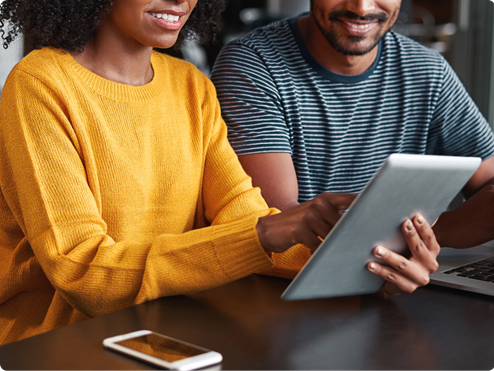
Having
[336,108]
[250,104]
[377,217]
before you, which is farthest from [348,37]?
[377,217]

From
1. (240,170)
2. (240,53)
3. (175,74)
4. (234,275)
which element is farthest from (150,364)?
(240,53)

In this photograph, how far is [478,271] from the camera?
94 centimetres

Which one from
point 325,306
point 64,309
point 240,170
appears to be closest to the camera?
point 325,306

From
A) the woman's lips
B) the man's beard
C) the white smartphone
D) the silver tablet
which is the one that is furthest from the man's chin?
the white smartphone

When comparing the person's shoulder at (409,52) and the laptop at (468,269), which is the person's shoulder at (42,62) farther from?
the person's shoulder at (409,52)

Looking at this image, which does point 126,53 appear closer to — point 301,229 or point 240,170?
point 240,170

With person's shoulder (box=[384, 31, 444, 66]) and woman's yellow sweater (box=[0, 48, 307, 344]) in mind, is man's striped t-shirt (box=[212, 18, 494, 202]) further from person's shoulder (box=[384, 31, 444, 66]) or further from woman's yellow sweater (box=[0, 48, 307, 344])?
woman's yellow sweater (box=[0, 48, 307, 344])

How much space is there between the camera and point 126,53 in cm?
111

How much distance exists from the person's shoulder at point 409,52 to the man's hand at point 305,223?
81 centimetres

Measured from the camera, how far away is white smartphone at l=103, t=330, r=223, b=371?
23.4 inches

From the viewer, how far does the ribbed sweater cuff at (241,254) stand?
2.78 ft

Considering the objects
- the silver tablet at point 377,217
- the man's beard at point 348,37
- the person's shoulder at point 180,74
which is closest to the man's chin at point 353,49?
the man's beard at point 348,37

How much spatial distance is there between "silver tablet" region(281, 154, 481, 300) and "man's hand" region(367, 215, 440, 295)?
12 millimetres

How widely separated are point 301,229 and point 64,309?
0.46 meters
